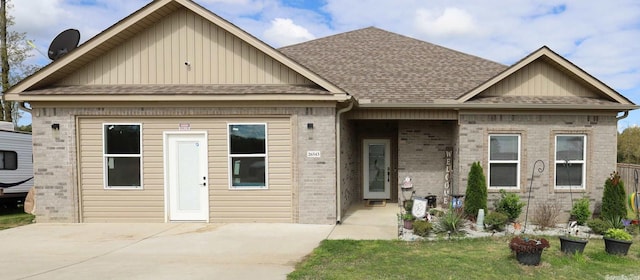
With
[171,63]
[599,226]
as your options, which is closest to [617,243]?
[599,226]

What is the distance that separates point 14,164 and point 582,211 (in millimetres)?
17711

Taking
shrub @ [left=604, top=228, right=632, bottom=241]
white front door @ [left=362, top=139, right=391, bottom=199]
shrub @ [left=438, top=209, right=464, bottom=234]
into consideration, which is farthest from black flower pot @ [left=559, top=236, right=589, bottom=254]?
white front door @ [left=362, top=139, right=391, bottom=199]

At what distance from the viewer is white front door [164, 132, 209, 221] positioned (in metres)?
9.73

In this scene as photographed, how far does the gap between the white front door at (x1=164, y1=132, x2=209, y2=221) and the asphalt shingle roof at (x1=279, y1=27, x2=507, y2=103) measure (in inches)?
191

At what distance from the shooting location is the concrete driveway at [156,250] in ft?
19.4

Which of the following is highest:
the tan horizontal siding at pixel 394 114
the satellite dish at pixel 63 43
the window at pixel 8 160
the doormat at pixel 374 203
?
the satellite dish at pixel 63 43

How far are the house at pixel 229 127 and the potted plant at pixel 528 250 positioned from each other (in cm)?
425

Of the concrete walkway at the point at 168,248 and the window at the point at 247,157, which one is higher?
the window at the point at 247,157

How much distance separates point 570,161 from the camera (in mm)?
10391

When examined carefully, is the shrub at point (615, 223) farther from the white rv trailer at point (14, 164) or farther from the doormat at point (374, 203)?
the white rv trailer at point (14, 164)

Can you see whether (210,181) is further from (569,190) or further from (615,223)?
(615,223)

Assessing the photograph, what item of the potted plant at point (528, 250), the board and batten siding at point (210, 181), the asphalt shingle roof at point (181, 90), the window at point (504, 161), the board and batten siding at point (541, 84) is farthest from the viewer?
the board and batten siding at point (541, 84)

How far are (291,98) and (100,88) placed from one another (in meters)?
4.94

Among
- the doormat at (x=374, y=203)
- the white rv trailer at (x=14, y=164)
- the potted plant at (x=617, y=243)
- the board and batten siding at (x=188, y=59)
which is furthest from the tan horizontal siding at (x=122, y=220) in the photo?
the potted plant at (x=617, y=243)
